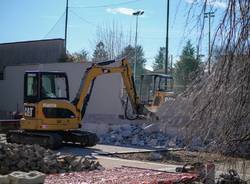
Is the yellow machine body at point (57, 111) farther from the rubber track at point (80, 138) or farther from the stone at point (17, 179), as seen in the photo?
the stone at point (17, 179)

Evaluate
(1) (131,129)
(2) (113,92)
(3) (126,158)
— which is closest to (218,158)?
(3) (126,158)

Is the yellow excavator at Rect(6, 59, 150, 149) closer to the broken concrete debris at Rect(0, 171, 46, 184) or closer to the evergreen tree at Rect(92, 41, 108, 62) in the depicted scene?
the broken concrete debris at Rect(0, 171, 46, 184)

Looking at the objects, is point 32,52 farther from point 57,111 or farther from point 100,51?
point 57,111

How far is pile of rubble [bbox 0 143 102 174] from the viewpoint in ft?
42.9

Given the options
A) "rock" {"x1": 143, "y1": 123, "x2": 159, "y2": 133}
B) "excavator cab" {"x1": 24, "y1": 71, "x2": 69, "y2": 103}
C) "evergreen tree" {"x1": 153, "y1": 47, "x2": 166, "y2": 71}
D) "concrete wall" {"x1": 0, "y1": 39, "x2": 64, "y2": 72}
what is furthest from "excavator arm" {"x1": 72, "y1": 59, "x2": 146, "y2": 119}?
"evergreen tree" {"x1": 153, "y1": 47, "x2": 166, "y2": 71}

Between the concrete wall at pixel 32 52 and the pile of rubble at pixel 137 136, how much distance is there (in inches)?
813

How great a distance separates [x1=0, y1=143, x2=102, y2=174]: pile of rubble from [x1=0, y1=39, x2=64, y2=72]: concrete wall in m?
31.9

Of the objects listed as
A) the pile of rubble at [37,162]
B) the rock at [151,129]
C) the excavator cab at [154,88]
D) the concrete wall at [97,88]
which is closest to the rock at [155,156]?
the pile of rubble at [37,162]

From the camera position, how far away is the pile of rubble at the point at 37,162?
1307cm

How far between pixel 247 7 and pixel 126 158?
13.5 meters

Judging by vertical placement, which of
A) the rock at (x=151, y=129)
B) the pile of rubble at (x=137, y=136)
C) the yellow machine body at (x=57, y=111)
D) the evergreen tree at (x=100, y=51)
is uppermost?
the evergreen tree at (x=100, y=51)

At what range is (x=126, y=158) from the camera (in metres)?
18.4

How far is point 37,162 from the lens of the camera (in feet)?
43.5

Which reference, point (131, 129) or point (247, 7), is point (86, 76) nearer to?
point (131, 129)
